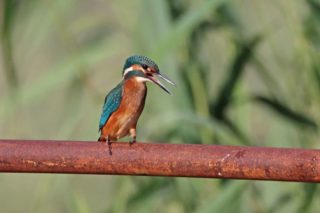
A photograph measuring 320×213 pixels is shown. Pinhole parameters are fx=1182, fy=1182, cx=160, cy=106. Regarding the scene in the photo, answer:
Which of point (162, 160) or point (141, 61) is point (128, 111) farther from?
point (162, 160)

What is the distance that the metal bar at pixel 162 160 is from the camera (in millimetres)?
1626

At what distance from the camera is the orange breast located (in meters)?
2.05

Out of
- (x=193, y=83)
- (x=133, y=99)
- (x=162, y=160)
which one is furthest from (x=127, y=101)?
(x=193, y=83)

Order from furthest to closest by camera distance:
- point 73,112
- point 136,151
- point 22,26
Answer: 1. point 73,112
2. point 22,26
3. point 136,151

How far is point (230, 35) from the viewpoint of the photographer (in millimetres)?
2893

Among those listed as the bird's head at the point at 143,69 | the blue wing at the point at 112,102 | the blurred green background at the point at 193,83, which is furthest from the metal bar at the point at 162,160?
the blurred green background at the point at 193,83

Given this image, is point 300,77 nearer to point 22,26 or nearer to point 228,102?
point 228,102

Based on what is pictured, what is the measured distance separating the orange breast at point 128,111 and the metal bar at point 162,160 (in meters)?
0.36

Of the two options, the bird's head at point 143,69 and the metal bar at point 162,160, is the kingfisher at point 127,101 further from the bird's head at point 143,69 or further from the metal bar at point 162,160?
the metal bar at point 162,160

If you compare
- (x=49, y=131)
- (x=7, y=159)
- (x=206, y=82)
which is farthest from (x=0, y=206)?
(x=7, y=159)

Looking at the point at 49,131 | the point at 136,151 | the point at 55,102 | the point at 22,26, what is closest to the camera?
the point at 136,151

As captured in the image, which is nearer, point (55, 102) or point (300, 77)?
point (300, 77)

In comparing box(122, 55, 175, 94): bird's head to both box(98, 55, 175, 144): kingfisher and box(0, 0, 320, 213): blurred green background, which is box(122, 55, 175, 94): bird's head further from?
box(0, 0, 320, 213): blurred green background

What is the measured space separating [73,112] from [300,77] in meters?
0.56
